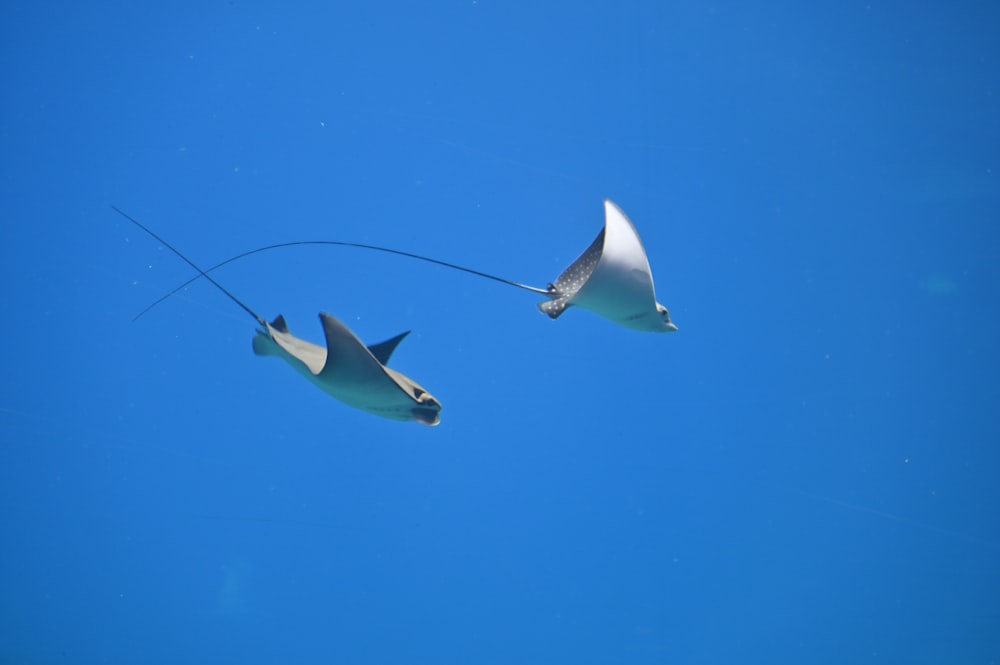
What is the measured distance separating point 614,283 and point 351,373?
1.32 meters

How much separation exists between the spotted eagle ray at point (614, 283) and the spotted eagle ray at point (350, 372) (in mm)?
700

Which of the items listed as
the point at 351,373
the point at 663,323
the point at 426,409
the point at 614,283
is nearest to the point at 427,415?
the point at 426,409

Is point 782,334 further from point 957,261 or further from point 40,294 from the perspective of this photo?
point 40,294

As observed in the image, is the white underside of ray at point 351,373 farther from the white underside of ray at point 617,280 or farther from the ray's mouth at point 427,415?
the white underside of ray at point 617,280

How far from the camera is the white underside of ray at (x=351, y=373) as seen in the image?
2.33 m

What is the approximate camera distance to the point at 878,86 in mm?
A: 4797

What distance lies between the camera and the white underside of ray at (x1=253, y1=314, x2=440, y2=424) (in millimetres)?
2332

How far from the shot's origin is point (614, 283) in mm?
2736

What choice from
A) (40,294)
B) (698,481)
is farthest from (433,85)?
(698,481)

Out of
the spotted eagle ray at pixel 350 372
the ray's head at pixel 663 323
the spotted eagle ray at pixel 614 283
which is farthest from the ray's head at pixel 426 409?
the ray's head at pixel 663 323

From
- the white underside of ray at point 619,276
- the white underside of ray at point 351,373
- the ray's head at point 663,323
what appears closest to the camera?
the white underside of ray at point 351,373

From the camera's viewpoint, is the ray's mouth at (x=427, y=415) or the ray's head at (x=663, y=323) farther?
the ray's head at (x=663, y=323)

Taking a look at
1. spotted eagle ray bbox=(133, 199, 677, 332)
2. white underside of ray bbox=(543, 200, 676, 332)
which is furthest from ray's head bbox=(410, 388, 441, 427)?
white underside of ray bbox=(543, 200, 676, 332)

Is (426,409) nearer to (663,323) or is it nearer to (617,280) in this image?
(617,280)
